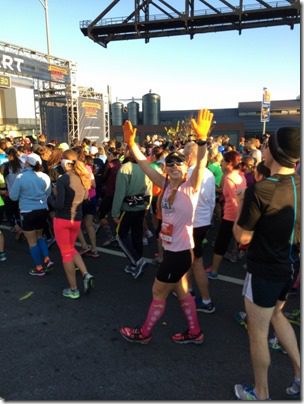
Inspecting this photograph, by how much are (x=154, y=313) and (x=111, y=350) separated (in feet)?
1.75

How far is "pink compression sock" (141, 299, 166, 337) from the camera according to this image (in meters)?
2.96

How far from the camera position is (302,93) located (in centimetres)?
221

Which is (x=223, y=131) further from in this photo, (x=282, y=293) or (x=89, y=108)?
(x=282, y=293)

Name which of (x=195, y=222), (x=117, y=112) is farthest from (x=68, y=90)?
(x=117, y=112)

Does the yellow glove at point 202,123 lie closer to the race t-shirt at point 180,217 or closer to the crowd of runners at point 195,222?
the crowd of runners at point 195,222

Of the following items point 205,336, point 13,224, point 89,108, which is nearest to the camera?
point 205,336

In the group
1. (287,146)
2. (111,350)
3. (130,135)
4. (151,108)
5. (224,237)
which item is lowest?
(111,350)

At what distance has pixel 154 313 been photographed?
118 inches

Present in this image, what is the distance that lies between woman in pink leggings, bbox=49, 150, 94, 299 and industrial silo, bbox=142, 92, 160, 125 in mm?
39666

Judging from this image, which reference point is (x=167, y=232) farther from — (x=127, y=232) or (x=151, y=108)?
(x=151, y=108)

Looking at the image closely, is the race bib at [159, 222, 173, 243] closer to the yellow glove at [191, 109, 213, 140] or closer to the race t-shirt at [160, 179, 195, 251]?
the race t-shirt at [160, 179, 195, 251]

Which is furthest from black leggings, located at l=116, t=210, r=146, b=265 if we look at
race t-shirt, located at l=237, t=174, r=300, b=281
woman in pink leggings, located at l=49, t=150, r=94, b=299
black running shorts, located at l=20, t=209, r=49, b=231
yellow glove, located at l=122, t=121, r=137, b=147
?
race t-shirt, located at l=237, t=174, r=300, b=281

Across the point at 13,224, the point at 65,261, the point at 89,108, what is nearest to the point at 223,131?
the point at 89,108

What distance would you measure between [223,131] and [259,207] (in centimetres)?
3577
